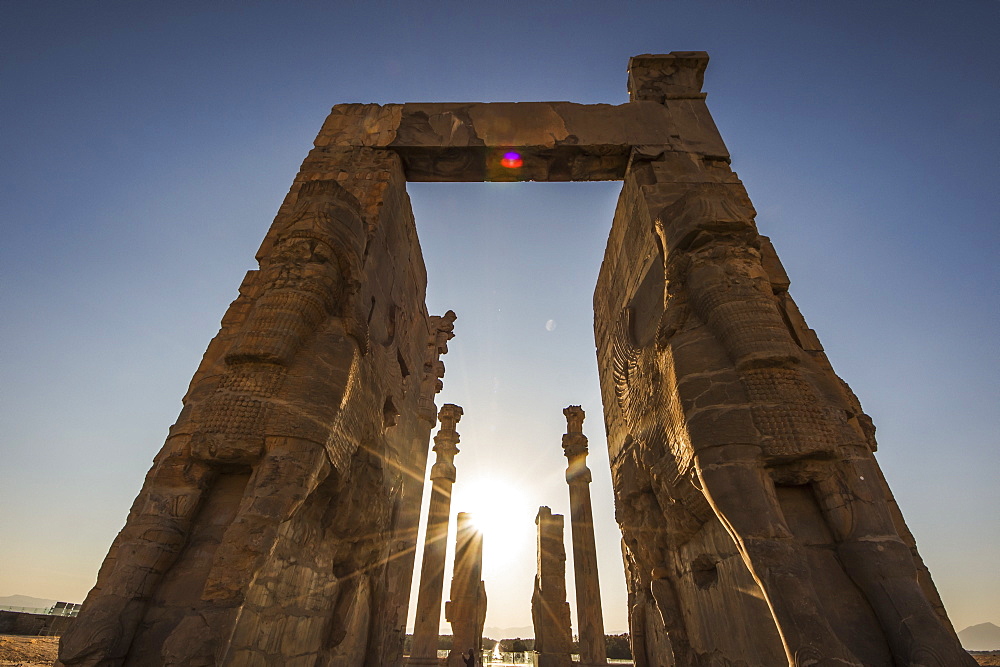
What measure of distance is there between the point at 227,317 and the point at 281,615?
213 centimetres

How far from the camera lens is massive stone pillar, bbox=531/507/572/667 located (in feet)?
36.7

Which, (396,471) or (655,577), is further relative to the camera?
(396,471)

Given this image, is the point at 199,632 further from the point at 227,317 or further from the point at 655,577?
the point at 655,577

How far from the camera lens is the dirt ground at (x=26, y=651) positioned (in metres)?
6.34

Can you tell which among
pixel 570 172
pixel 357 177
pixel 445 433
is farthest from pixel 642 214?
pixel 445 433

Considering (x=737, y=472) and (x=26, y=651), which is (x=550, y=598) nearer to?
(x=26, y=651)

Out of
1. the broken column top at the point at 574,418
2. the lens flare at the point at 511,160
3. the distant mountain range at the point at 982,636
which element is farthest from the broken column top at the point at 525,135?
the distant mountain range at the point at 982,636

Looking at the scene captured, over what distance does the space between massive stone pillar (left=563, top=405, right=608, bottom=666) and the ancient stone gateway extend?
773cm

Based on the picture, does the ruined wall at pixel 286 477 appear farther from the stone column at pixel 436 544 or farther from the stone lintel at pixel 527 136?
the stone column at pixel 436 544

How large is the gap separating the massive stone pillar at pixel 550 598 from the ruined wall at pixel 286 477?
7.93 metres

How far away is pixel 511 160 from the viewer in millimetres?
4973

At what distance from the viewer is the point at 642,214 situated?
14.6 feet

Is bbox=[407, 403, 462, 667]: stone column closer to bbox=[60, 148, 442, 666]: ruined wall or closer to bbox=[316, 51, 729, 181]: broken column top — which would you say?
bbox=[60, 148, 442, 666]: ruined wall

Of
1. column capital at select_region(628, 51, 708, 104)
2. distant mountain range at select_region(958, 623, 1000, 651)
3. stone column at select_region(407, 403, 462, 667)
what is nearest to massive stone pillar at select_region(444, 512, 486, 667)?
stone column at select_region(407, 403, 462, 667)
